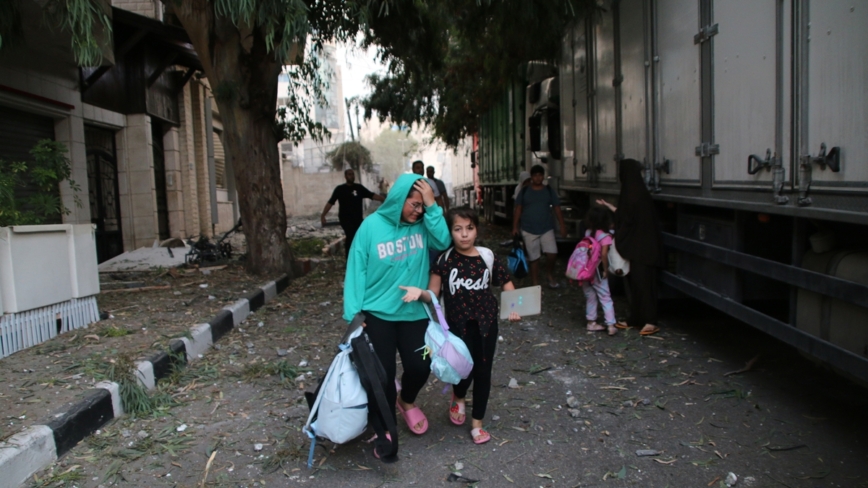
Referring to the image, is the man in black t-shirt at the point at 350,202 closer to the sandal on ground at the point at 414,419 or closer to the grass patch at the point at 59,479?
the sandal on ground at the point at 414,419

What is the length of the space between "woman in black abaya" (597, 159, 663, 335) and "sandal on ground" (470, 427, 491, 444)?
2834mm

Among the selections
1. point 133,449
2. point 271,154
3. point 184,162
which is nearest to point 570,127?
point 271,154

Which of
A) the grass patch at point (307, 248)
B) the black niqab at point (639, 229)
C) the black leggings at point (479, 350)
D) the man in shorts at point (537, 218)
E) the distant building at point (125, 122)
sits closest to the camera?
the black leggings at point (479, 350)

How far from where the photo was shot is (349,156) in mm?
34094

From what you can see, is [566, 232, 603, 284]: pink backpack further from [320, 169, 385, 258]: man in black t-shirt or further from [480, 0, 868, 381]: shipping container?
[320, 169, 385, 258]: man in black t-shirt

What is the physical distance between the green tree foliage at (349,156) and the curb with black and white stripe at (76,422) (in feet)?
93.1

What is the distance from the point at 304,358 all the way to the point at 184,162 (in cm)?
1166

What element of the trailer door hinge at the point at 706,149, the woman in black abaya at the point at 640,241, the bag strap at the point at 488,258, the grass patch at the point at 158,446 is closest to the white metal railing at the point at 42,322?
the grass patch at the point at 158,446

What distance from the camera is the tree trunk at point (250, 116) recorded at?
28.6 feet

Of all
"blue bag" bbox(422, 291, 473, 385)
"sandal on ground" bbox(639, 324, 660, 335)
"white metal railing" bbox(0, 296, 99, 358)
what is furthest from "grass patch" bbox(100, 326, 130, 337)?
"sandal on ground" bbox(639, 324, 660, 335)

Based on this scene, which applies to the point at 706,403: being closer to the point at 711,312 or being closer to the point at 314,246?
the point at 711,312

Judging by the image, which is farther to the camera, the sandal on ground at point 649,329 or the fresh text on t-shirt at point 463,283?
the sandal on ground at point 649,329

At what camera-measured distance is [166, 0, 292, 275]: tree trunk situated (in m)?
8.72

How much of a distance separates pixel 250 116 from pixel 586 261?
5.29 m
